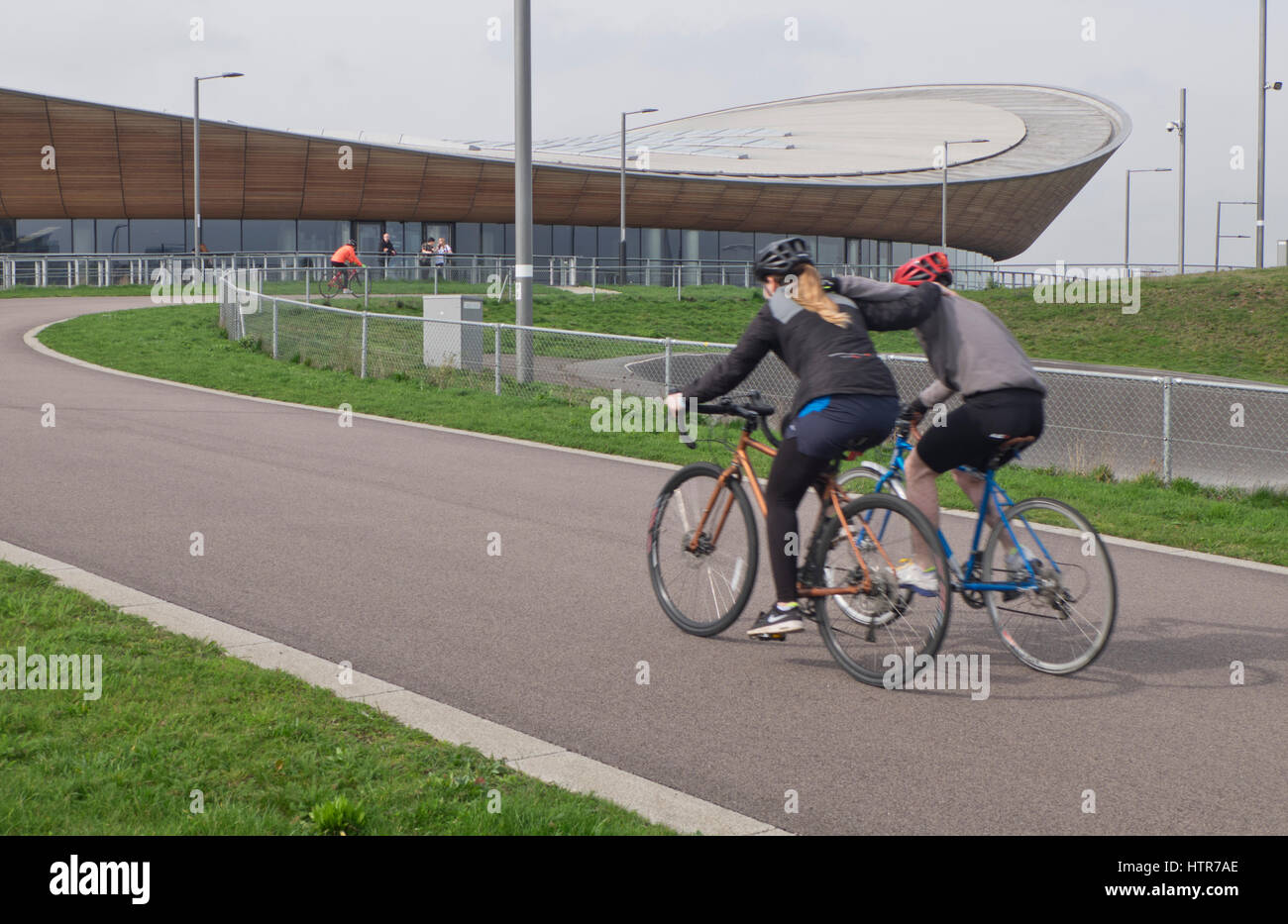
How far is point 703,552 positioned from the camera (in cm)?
666

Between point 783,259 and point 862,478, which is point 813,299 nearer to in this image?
point 783,259

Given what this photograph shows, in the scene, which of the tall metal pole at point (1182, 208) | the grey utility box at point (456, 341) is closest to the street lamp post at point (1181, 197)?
the tall metal pole at point (1182, 208)

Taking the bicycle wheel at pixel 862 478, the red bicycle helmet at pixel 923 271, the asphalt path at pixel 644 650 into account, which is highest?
the red bicycle helmet at pixel 923 271

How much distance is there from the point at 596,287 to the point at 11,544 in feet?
112

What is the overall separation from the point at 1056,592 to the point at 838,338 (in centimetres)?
142

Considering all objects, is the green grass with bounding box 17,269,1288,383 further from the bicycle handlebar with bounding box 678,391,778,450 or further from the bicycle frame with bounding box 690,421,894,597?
the bicycle handlebar with bounding box 678,391,778,450

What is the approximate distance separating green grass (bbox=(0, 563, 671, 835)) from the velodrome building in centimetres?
4550

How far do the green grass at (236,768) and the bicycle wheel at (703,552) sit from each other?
198 centimetres

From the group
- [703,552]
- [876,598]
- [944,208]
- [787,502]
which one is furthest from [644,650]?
[944,208]

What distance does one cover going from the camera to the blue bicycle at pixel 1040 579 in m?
5.84

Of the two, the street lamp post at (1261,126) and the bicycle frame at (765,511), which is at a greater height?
the street lamp post at (1261,126)

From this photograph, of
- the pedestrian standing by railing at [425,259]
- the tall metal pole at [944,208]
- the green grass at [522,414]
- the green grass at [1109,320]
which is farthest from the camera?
the tall metal pole at [944,208]

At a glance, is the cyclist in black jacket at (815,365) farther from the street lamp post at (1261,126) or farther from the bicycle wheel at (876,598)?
the street lamp post at (1261,126)
